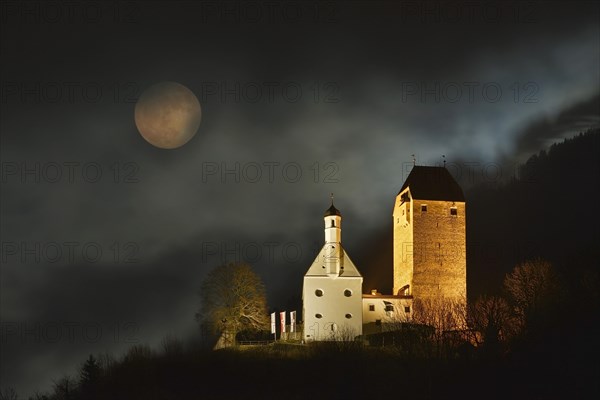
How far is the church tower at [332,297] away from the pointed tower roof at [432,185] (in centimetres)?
910

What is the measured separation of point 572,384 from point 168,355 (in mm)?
27506

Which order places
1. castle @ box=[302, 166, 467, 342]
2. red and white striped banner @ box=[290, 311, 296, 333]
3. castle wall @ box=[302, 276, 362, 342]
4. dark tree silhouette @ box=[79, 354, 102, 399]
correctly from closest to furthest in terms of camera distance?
dark tree silhouette @ box=[79, 354, 102, 399] → castle wall @ box=[302, 276, 362, 342] → red and white striped banner @ box=[290, 311, 296, 333] → castle @ box=[302, 166, 467, 342]

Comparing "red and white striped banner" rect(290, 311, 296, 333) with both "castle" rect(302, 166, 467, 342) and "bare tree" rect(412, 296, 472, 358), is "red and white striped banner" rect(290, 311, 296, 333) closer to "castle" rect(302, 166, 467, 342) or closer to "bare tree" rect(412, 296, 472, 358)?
"castle" rect(302, 166, 467, 342)

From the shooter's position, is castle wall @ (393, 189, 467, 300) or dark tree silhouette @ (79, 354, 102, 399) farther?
castle wall @ (393, 189, 467, 300)

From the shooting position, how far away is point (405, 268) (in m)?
82.1

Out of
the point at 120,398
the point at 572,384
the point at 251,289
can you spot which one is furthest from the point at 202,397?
the point at 572,384

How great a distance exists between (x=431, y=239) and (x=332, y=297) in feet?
33.6

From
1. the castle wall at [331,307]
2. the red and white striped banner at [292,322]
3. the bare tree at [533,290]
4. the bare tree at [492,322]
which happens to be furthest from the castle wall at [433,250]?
the red and white striped banner at [292,322]

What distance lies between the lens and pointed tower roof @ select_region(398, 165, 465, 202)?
271 feet

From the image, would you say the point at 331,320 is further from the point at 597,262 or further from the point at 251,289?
the point at 597,262

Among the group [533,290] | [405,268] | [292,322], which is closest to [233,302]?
[292,322]

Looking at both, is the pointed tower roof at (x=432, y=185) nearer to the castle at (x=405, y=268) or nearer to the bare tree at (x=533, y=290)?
the castle at (x=405, y=268)

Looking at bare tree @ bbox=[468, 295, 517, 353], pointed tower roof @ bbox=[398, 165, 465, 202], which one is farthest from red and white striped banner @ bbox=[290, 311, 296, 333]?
pointed tower roof @ bbox=[398, 165, 465, 202]

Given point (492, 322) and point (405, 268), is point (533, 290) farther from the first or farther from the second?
point (492, 322)
